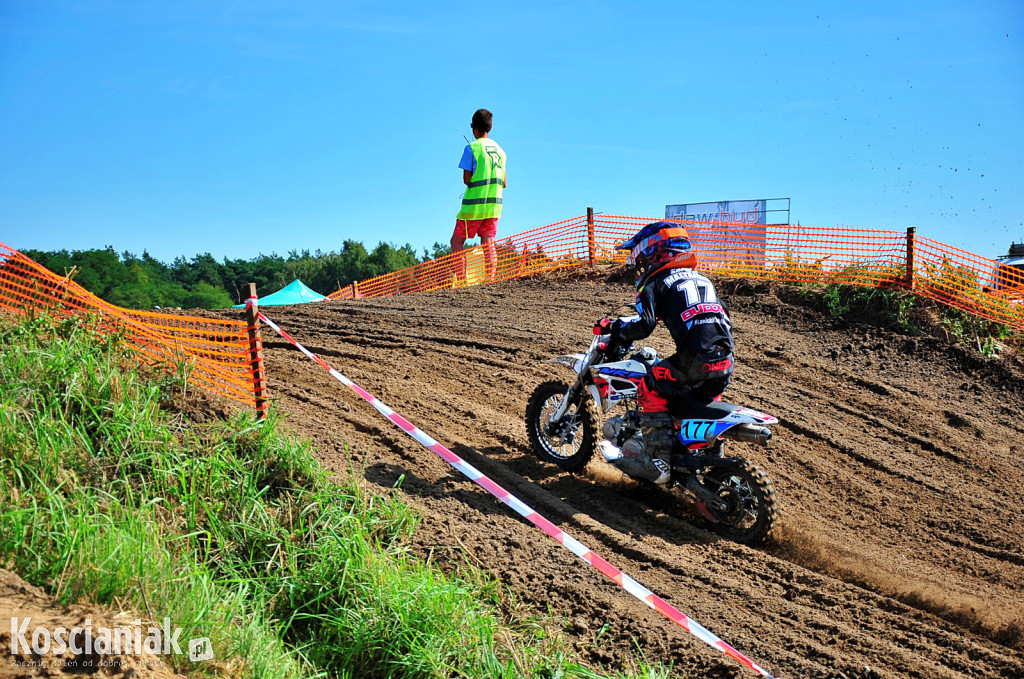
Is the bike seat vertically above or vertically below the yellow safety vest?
below

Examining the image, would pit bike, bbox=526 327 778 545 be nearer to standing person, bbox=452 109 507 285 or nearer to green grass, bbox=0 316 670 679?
green grass, bbox=0 316 670 679

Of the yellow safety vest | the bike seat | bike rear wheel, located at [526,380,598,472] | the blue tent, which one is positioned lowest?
bike rear wheel, located at [526,380,598,472]

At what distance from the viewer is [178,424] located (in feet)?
16.2

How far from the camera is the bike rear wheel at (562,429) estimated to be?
610 cm

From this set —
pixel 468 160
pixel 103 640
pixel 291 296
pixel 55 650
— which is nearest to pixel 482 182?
pixel 468 160

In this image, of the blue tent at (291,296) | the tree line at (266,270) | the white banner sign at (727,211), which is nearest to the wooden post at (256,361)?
the white banner sign at (727,211)

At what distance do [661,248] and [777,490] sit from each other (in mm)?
2475

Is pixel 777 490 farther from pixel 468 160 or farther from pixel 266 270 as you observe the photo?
pixel 266 270

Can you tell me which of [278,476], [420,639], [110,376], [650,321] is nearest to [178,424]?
[110,376]

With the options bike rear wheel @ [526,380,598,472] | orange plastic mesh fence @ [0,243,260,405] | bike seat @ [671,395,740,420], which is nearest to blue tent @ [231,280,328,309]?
orange plastic mesh fence @ [0,243,260,405]

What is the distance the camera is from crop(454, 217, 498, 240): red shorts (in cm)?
1285

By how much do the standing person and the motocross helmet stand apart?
7.02 metres

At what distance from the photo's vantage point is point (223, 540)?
4.18 metres

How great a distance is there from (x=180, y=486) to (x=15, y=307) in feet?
10.3
